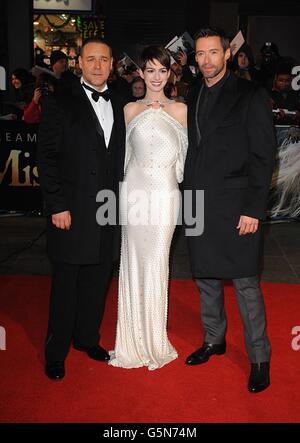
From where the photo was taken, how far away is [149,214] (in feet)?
11.2

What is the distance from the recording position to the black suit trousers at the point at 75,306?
132 inches

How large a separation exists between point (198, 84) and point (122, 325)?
1498 millimetres

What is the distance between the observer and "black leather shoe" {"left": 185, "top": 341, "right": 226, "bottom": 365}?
352cm

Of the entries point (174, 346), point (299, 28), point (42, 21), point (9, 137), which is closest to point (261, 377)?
point (174, 346)

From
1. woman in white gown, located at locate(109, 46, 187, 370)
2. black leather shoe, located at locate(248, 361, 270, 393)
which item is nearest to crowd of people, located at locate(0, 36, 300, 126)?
woman in white gown, located at locate(109, 46, 187, 370)

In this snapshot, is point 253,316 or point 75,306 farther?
point 75,306

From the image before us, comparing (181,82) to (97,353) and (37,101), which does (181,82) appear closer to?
(37,101)

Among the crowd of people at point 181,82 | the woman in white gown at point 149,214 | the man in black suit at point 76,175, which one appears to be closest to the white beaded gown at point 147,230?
the woman in white gown at point 149,214

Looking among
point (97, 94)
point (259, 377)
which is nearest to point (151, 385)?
point (259, 377)

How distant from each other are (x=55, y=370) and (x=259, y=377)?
1150mm

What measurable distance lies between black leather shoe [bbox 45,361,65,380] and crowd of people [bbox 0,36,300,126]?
410 centimetres

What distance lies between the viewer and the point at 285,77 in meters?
7.60

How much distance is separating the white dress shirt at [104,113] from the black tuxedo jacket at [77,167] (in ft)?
0.09

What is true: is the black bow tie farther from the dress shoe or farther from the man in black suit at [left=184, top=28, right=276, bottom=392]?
the dress shoe
